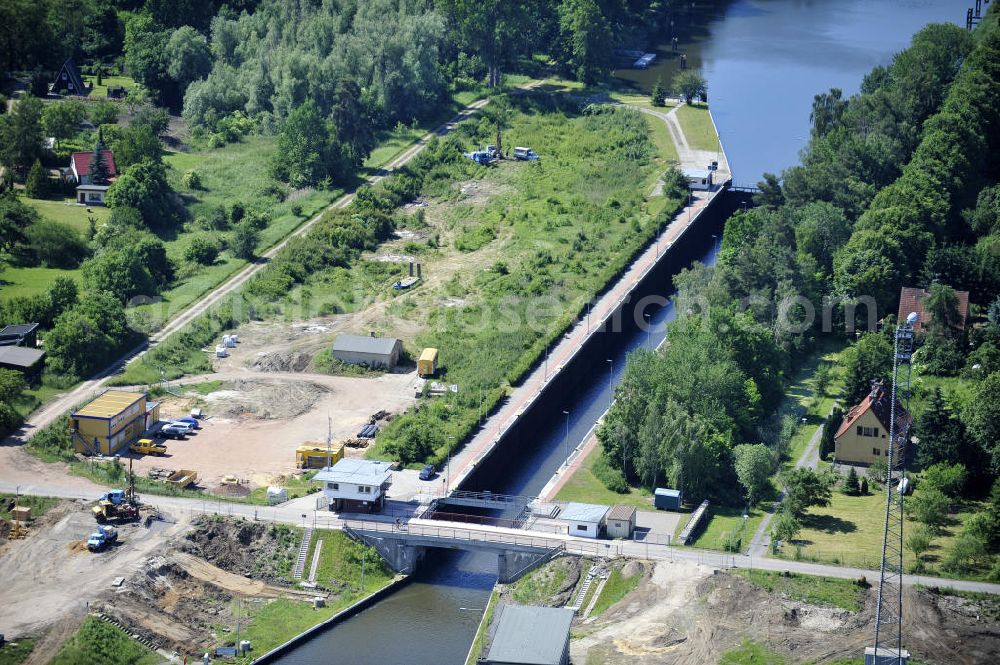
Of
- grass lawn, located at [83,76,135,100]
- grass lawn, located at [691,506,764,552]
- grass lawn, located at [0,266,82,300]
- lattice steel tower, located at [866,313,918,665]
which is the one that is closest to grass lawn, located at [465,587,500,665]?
grass lawn, located at [691,506,764,552]

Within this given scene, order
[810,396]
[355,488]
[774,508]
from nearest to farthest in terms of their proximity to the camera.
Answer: [355,488], [774,508], [810,396]

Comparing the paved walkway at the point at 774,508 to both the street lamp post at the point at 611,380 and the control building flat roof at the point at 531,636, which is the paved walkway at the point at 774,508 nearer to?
the control building flat roof at the point at 531,636

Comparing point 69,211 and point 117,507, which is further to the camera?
point 69,211

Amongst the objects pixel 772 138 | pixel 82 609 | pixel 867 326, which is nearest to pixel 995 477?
pixel 867 326

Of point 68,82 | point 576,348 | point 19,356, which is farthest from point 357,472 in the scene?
point 68,82

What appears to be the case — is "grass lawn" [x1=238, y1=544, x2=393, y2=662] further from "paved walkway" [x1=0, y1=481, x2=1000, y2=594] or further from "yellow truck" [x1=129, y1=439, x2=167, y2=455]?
"yellow truck" [x1=129, y1=439, x2=167, y2=455]

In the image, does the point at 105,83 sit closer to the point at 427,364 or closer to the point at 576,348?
the point at 427,364
